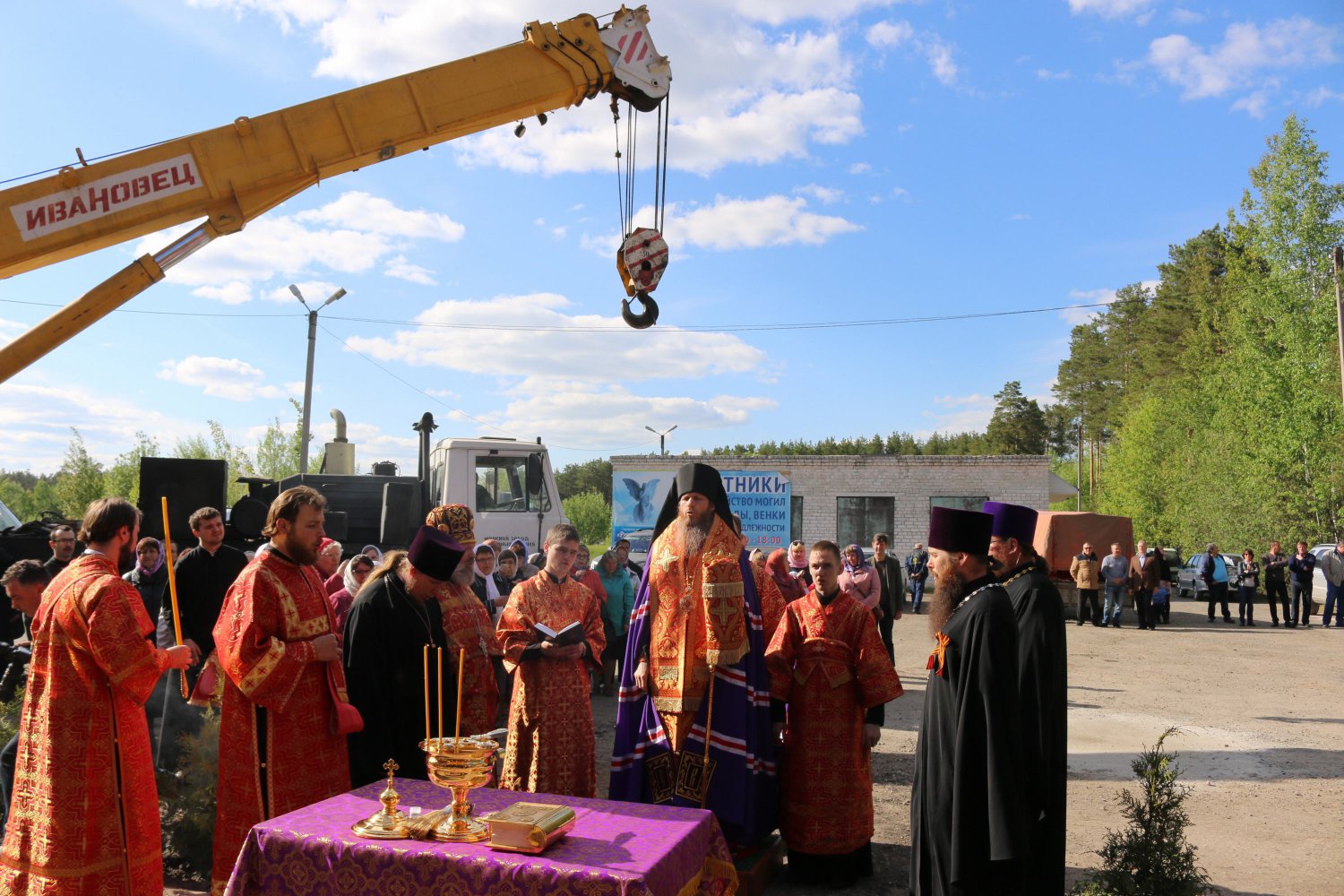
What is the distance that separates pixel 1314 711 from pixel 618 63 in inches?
419

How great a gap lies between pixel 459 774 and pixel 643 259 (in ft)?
20.7

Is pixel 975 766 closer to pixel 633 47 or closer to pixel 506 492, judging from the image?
pixel 633 47

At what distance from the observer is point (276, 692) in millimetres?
4129

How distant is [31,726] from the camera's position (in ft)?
13.4

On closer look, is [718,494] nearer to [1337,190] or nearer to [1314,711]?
[1314,711]

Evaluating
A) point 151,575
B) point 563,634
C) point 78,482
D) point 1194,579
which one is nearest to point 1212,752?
point 563,634

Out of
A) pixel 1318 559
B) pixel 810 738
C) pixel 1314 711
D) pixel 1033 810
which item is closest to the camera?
pixel 1033 810

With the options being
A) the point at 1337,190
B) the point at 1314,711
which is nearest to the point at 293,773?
the point at 1314,711

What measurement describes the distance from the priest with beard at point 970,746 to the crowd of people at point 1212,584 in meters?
18.7

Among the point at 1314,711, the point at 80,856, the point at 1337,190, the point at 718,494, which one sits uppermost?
the point at 1337,190

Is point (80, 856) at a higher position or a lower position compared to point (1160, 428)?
lower

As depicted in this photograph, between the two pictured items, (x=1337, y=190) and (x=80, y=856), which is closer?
(x=80, y=856)

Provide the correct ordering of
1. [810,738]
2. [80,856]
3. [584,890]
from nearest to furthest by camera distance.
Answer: [584,890] → [80,856] → [810,738]

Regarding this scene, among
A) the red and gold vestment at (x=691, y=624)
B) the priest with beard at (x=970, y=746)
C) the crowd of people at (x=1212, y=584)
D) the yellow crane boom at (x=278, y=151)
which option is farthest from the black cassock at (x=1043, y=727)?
the crowd of people at (x=1212, y=584)
